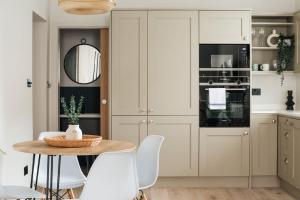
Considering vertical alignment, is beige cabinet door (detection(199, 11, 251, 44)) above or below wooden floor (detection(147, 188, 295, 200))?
above

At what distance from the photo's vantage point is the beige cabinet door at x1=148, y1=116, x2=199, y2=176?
5.52 meters

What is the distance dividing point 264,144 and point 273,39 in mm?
1304

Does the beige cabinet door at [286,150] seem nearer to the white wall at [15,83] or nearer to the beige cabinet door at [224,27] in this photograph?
the beige cabinet door at [224,27]

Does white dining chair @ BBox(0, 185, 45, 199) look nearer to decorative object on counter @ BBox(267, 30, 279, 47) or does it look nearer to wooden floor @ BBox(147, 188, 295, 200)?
wooden floor @ BBox(147, 188, 295, 200)

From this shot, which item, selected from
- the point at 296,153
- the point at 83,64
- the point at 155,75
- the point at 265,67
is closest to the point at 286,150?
the point at 296,153

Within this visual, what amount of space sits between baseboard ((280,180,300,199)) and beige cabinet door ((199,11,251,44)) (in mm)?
1659

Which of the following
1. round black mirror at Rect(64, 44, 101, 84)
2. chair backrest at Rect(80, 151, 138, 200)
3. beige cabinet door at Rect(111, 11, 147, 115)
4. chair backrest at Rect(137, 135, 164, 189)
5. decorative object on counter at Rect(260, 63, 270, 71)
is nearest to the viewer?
chair backrest at Rect(80, 151, 138, 200)

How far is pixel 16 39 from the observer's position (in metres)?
4.58

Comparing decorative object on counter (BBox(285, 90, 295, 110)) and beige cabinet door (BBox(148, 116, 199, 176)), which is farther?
decorative object on counter (BBox(285, 90, 295, 110))

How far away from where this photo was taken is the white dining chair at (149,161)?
372 cm

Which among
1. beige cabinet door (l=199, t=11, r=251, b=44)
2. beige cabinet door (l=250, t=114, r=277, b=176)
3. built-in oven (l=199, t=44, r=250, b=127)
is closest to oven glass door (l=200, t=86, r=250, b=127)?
built-in oven (l=199, t=44, r=250, b=127)

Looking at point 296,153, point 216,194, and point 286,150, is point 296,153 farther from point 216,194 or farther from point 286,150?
point 216,194

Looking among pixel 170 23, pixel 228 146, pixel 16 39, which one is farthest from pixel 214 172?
pixel 16 39

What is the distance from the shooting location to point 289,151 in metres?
5.19
